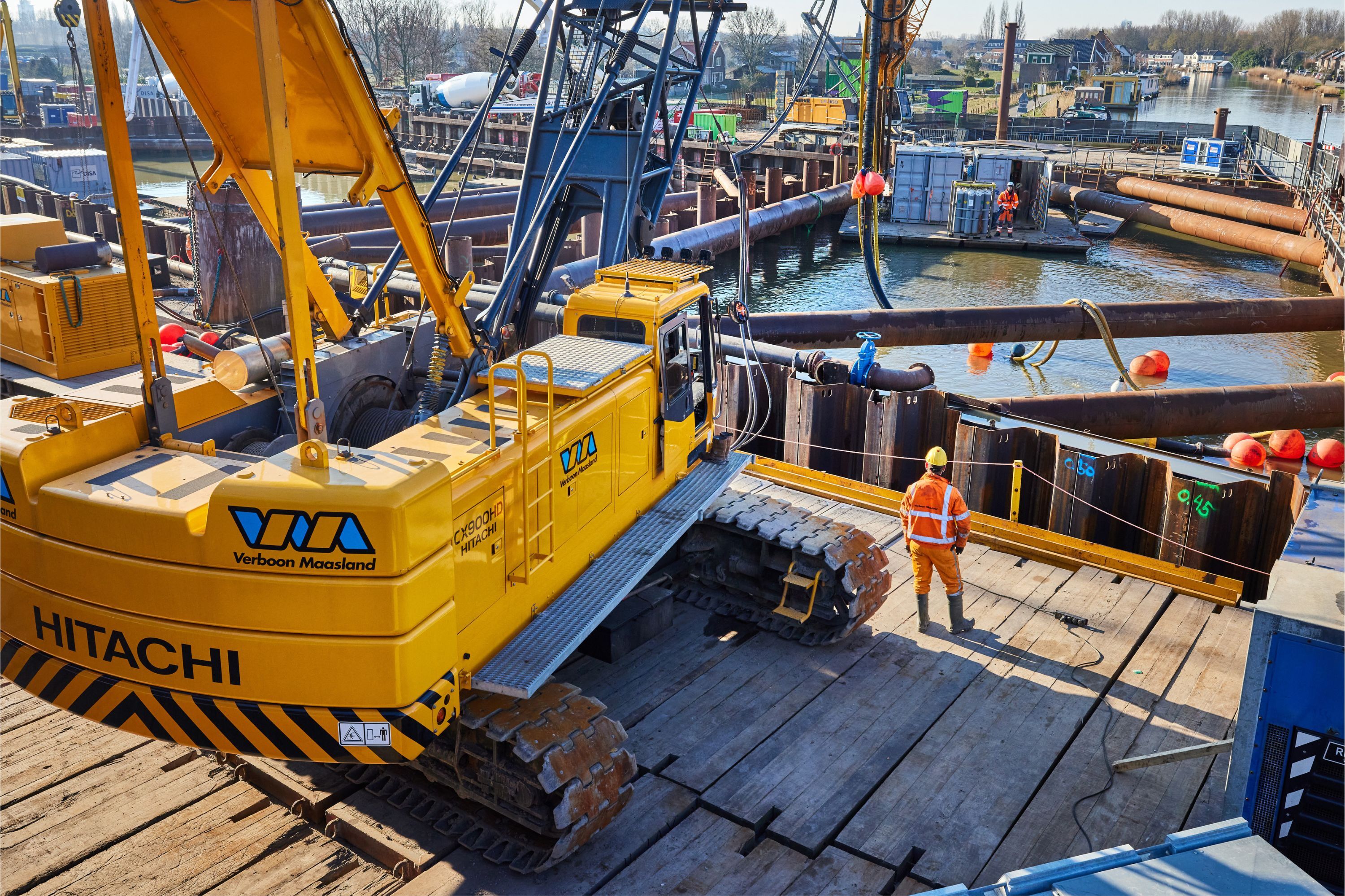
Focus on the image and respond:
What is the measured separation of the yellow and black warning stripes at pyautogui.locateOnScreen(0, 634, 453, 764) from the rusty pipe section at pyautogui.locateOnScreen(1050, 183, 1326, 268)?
31.1 m

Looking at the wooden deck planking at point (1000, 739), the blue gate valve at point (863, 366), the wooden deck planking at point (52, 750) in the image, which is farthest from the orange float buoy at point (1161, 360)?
the wooden deck planking at point (52, 750)

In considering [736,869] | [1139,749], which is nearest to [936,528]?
[1139,749]

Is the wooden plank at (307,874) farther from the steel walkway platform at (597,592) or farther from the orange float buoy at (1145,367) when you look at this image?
the orange float buoy at (1145,367)

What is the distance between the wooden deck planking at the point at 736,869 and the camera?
6.62 metres

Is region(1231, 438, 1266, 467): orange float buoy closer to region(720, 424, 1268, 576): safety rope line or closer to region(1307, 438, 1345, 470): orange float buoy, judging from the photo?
region(1307, 438, 1345, 470): orange float buoy

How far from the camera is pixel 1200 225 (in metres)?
35.2

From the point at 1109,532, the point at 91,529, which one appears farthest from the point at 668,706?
the point at 1109,532

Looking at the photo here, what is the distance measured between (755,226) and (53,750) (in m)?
28.7

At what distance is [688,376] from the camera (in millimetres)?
9219

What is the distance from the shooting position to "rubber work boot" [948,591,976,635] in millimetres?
9602

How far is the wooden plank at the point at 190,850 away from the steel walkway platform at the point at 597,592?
2.02m

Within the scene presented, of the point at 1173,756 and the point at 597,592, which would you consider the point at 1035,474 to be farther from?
the point at 597,592

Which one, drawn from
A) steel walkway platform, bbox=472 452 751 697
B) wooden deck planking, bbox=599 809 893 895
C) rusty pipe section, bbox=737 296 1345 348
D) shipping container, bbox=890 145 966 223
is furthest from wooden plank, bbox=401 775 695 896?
shipping container, bbox=890 145 966 223

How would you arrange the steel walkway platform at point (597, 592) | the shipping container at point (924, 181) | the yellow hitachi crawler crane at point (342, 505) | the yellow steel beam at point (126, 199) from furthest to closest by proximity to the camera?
the shipping container at point (924, 181)
the steel walkway platform at point (597, 592)
the yellow steel beam at point (126, 199)
the yellow hitachi crawler crane at point (342, 505)
